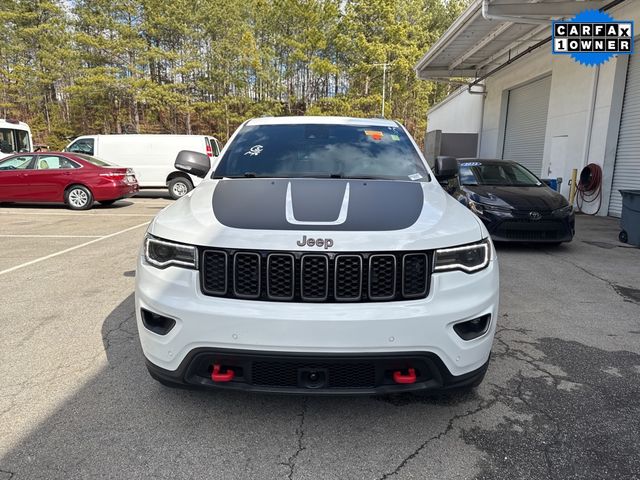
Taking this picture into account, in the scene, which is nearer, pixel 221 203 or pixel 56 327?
pixel 221 203

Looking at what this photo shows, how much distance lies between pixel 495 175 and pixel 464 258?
6.19 meters

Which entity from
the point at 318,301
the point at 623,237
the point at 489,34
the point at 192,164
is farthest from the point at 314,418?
the point at 489,34

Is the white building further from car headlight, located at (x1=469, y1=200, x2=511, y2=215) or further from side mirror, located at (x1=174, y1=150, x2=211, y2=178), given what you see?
side mirror, located at (x1=174, y1=150, x2=211, y2=178)

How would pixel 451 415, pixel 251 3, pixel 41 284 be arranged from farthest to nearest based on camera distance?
pixel 251 3
pixel 41 284
pixel 451 415

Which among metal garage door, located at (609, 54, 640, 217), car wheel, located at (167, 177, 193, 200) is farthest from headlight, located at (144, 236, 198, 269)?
car wheel, located at (167, 177, 193, 200)

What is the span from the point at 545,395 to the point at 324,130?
248cm

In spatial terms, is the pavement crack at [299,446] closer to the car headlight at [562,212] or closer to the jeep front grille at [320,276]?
the jeep front grille at [320,276]

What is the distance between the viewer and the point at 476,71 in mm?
18844

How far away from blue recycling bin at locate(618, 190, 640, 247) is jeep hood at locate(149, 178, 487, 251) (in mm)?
5901

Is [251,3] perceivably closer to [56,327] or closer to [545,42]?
[545,42]

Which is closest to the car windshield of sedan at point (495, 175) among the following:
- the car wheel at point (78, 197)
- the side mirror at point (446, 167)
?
the side mirror at point (446, 167)

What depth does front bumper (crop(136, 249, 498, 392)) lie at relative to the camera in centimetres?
195

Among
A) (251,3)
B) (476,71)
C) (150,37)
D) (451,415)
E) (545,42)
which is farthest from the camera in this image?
(251,3)

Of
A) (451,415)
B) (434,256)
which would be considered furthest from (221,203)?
(451,415)
